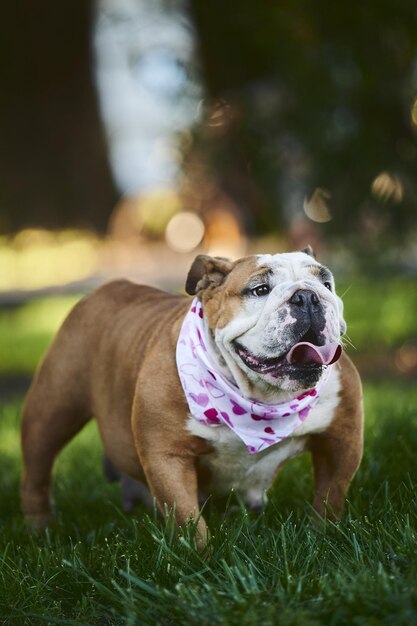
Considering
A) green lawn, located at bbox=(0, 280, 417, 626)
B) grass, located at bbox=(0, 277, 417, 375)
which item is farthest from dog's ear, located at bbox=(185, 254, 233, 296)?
grass, located at bbox=(0, 277, 417, 375)

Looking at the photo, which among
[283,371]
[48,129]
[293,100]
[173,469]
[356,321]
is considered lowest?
[356,321]

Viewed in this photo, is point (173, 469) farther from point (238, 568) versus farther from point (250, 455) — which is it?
point (238, 568)

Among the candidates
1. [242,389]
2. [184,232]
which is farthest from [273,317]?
[184,232]

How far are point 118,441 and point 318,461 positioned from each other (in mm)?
818

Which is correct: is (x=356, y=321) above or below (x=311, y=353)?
below

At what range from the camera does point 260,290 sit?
334 cm

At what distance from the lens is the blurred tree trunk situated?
1415cm

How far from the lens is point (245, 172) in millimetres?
8453

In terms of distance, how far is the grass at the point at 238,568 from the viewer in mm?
2525

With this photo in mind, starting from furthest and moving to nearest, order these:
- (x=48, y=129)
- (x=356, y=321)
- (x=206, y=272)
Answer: (x=48, y=129) < (x=356, y=321) < (x=206, y=272)

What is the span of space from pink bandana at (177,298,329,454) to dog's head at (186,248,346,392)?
0.20 feet

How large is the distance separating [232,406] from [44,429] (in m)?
1.12

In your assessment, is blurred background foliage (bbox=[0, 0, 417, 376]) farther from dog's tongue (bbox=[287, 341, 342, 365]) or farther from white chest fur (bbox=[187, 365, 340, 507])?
dog's tongue (bbox=[287, 341, 342, 365])

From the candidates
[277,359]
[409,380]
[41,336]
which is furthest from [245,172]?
[277,359]
